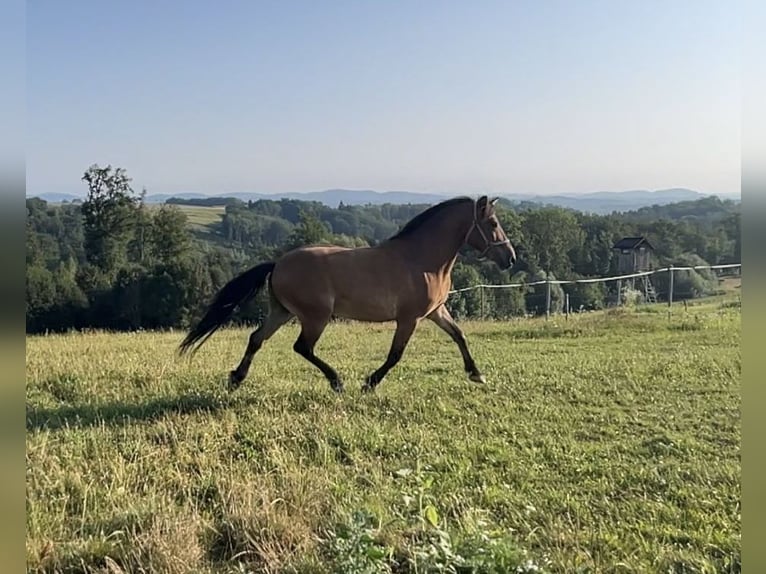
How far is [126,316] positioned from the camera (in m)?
30.4

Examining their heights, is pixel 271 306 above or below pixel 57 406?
above

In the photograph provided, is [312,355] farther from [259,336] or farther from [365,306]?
[365,306]

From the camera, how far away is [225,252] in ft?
132

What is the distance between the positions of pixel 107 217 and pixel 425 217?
1553 inches

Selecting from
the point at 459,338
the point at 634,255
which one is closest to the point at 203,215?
the point at 634,255

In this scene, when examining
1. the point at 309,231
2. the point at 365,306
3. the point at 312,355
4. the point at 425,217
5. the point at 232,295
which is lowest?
the point at 312,355

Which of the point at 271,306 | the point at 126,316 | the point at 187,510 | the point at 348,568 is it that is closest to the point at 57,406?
the point at 271,306

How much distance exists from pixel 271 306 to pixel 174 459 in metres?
2.56

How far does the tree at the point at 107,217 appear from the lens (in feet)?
128

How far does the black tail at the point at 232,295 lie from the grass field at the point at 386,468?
0.65 metres

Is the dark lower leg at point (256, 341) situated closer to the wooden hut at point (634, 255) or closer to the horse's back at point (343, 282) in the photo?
the horse's back at point (343, 282)

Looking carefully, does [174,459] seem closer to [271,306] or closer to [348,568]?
[348,568]

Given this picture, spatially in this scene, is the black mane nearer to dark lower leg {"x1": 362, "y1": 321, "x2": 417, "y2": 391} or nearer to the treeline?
dark lower leg {"x1": 362, "y1": 321, "x2": 417, "y2": 391}

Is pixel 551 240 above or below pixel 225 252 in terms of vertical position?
above
